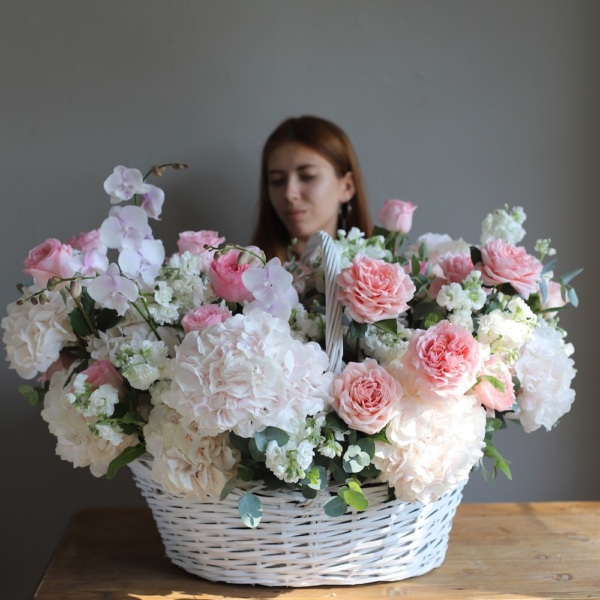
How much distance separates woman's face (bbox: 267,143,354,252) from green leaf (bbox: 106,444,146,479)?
747 mm

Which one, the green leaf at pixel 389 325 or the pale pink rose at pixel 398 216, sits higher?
the pale pink rose at pixel 398 216

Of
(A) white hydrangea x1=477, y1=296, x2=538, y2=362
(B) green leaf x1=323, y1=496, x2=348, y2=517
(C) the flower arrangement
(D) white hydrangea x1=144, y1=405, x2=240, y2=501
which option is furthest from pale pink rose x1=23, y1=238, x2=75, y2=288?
(A) white hydrangea x1=477, y1=296, x2=538, y2=362

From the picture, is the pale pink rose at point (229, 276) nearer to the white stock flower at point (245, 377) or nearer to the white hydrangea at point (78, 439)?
the white stock flower at point (245, 377)

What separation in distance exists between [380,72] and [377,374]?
947 millimetres

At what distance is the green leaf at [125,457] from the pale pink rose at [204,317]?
176 mm

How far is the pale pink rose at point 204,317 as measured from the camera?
0.91m

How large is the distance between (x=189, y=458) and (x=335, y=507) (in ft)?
0.63

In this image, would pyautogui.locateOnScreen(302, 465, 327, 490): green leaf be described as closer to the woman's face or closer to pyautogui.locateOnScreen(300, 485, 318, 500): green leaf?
pyautogui.locateOnScreen(300, 485, 318, 500): green leaf

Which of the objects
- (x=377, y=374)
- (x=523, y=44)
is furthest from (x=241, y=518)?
(x=523, y=44)

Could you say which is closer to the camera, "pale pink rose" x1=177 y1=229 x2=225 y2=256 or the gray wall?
"pale pink rose" x1=177 y1=229 x2=225 y2=256

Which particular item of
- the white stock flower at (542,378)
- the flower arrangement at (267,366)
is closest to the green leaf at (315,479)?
the flower arrangement at (267,366)

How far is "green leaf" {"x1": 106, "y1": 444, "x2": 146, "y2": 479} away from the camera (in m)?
0.96

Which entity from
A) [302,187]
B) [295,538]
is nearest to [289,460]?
[295,538]

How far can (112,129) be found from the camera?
1.60 m
